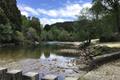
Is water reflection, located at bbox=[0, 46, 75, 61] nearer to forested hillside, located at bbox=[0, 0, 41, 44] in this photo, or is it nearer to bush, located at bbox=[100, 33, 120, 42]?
bush, located at bbox=[100, 33, 120, 42]

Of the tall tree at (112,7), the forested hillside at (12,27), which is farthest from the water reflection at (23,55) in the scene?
the forested hillside at (12,27)

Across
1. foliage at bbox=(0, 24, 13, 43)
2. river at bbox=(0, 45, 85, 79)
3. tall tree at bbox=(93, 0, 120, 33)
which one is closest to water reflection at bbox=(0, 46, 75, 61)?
river at bbox=(0, 45, 85, 79)

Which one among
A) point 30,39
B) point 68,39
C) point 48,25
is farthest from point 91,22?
point 48,25

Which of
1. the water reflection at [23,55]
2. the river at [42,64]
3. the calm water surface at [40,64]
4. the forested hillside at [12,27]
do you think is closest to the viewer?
the river at [42,64]

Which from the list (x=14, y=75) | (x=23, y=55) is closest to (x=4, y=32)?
(x=23, y=55)

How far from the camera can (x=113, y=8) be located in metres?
35.3

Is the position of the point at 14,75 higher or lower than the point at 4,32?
lower

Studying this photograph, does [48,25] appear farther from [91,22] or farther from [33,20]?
[91,22]

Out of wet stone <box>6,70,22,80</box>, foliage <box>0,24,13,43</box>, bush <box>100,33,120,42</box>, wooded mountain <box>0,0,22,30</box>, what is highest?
wooded mountain <box>0,0,22,30</box>

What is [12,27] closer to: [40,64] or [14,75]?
[40,64]

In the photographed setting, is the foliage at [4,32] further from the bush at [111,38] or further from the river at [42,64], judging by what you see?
the river at [42,64]

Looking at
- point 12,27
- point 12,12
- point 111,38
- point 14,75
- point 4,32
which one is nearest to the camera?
point 14,75

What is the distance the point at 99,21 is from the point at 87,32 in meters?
5.21

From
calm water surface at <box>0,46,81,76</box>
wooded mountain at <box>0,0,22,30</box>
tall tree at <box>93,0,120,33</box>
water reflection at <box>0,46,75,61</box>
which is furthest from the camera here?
wooded mountain at <box>0,0,22,30</box>
